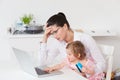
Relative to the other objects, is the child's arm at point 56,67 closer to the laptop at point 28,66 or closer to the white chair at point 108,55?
the laptop at point 28,66

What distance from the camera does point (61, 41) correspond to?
140 cm

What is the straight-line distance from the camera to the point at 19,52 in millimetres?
1318

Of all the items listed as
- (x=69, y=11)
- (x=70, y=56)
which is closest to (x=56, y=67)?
(x=70, y=56)

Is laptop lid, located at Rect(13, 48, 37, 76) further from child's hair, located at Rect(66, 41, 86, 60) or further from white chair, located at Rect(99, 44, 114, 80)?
white chair, located at Rect(99, 44, 114, 80)

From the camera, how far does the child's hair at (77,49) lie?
1.32 metres

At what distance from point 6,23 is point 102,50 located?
75cm

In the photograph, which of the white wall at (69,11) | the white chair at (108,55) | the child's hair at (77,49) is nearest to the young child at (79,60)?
the child's hair at (77,49)

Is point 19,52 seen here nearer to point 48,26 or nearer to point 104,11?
point 48,26

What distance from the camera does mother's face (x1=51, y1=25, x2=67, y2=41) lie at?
4.54 ft

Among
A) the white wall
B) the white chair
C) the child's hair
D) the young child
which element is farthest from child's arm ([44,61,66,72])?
the white wall

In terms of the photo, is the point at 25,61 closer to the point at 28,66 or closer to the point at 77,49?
the point at 28,66

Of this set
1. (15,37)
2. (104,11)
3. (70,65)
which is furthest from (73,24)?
(70,65)

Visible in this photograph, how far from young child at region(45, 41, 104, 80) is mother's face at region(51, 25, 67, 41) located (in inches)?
2.5

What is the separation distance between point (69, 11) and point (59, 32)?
0.54 meters
